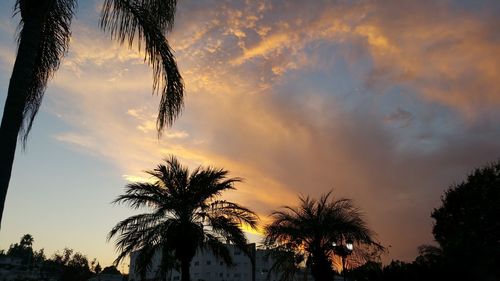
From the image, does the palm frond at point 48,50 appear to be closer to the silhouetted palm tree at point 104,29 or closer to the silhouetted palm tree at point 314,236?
the silhouetted palm tree at point 104,29

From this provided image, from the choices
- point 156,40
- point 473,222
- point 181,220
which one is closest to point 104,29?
point 156,40

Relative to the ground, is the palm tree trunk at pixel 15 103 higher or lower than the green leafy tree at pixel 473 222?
lower

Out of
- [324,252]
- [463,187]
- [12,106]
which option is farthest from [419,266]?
[463,187]

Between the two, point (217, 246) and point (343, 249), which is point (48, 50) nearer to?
point (217, 246)

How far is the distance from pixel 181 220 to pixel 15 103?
55.4 feet

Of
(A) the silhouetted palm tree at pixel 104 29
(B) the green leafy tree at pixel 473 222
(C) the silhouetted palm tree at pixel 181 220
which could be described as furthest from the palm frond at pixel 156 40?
(B) the green leafy tree at pixel 473 222

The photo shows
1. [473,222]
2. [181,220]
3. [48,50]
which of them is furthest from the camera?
[473,222]

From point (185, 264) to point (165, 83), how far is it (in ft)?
53.9

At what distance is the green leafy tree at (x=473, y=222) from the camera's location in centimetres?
3297

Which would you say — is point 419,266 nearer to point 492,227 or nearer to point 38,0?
point 38,0

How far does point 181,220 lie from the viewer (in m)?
21.2

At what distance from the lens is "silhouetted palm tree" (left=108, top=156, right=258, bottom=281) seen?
68.0 feet

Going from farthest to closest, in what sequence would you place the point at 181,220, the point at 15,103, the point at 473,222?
1. the point at 473,222
2. the point at 181,220
3. the point at 15,103

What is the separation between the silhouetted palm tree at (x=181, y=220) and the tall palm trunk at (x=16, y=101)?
16.4m
